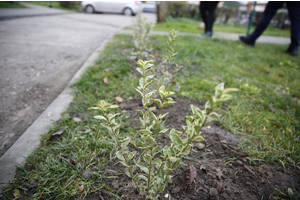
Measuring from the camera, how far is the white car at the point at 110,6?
38.9 feet

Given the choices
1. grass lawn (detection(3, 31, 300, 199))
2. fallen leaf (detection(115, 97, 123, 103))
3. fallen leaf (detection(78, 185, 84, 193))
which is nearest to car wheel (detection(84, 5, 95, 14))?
grass lawn (detection(3, 31, 300, 199))

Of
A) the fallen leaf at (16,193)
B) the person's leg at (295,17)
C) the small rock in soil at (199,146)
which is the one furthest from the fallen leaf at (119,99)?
the person's leg at (295,17)

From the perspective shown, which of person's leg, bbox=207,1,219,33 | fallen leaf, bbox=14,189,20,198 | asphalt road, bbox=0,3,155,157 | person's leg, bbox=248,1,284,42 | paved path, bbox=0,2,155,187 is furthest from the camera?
person's leg, bbox=207,1,219,33

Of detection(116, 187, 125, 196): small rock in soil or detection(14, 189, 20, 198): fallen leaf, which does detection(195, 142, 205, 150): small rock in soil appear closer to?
detection(116, 187, 125, 196): small rock in soil

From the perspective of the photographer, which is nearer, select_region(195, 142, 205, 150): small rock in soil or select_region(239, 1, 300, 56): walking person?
select_region(195, 142, 205, 150): small rock in soil

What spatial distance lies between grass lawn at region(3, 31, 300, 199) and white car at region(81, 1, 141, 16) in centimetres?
968

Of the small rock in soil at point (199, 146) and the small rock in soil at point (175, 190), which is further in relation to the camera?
the small rock in soil at point (199, 146)

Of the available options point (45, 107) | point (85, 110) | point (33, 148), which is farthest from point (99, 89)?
point (33, 148)

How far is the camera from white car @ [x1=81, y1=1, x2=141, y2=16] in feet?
38.9

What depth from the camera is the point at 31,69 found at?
2.93 m

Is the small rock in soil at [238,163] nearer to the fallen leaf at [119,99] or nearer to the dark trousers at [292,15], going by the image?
the fallen leaf at [119,99]

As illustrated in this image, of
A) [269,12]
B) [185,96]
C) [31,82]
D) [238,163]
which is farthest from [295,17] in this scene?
[31,82]

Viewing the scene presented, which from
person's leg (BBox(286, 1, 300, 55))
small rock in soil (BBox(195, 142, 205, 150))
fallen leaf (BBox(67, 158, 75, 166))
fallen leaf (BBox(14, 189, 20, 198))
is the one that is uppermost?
person's leg (BBox(286, 1, 300, 55))

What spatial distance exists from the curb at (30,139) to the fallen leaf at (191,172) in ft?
4.24
